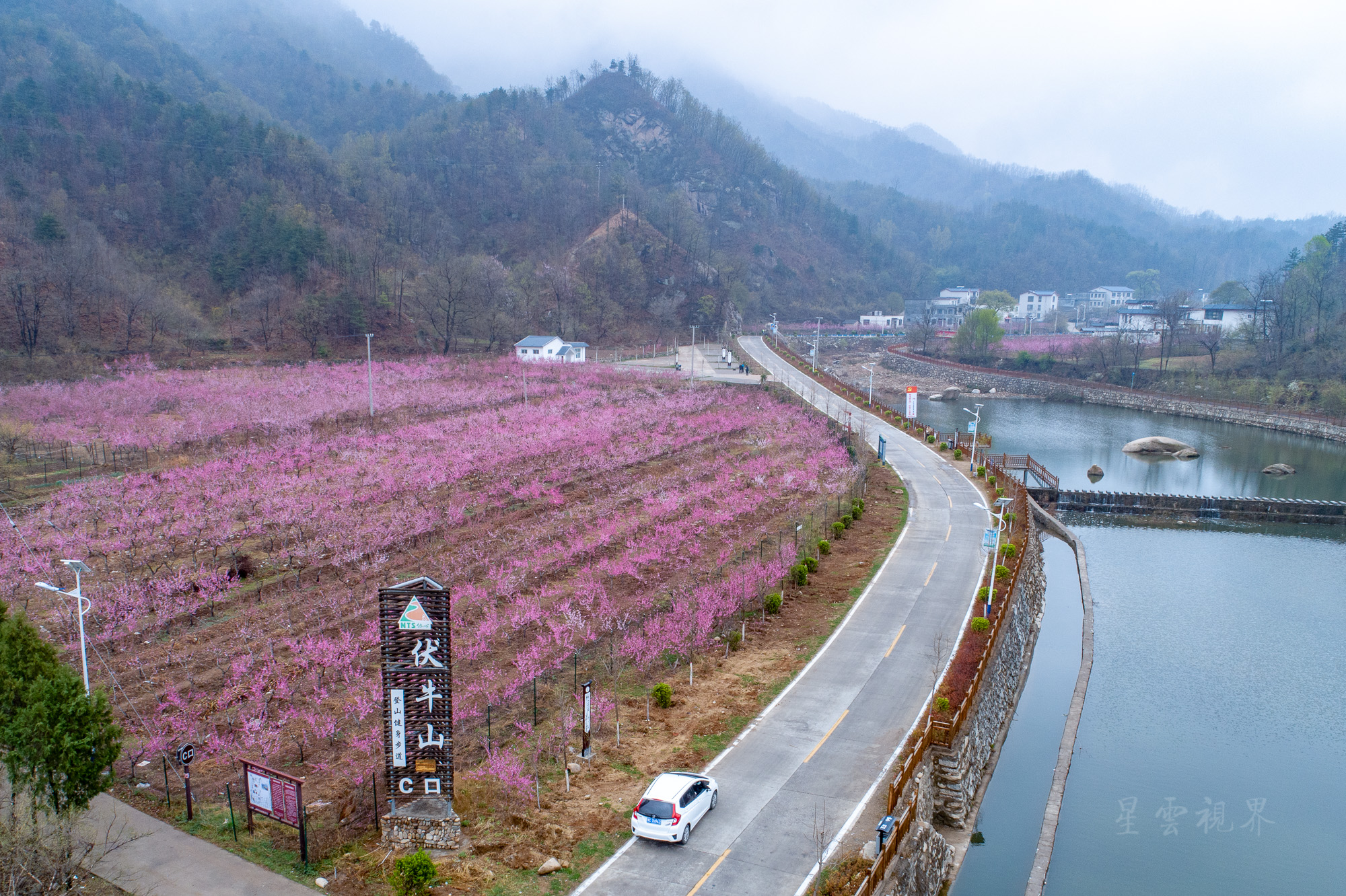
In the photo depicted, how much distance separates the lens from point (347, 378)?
68375 millimetres

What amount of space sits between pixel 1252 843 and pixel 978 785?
6566 mm

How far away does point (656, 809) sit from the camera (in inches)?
609

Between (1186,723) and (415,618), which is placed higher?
(415,618)

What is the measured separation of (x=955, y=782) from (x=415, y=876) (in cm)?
1219

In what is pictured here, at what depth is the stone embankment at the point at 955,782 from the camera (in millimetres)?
15875

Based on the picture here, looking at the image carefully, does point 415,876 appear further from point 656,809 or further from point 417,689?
point 656,809

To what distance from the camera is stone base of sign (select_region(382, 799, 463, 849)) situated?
15250 millimetres

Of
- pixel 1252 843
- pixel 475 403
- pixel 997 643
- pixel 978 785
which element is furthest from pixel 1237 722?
pixel 475 403

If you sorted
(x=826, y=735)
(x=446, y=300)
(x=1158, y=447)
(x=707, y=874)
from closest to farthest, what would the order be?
(x=707, y=874), (x=826, y=735), (x=1158, y=447), (x=446, y=300)

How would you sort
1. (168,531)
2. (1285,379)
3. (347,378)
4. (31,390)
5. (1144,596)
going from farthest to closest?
(1285,379) < (347,378) < (31,390) < (1144,596) < (168,531)

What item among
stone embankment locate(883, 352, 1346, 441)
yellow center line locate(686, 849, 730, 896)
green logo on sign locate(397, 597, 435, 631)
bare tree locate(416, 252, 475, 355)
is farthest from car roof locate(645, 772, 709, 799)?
bare tree locate(416, 252, 475, 355)

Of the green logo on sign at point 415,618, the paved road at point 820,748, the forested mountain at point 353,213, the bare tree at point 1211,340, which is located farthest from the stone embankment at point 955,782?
the bare tree at point 1211,340

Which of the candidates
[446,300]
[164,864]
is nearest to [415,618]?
[164,864]

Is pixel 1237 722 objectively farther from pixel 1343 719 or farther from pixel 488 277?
pixel 488 277
